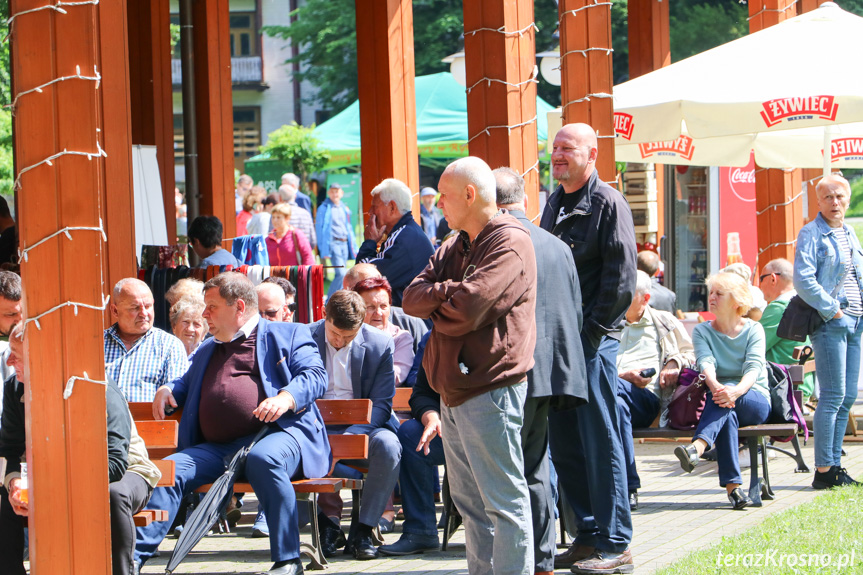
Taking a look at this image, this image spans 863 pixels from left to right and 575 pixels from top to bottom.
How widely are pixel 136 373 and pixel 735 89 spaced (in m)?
4.54

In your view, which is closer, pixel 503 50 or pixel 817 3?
pixel 503 50

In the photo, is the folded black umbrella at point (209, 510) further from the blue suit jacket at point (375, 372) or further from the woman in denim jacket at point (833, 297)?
the woman in denim jacket at point (833, 297)

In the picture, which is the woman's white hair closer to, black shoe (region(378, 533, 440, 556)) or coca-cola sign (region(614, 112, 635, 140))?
coca-cola sign (region(614, 112, 635, 140))

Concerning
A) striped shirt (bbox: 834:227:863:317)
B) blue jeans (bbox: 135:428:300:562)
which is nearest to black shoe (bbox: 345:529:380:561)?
blue jeans (bbox: 135:428:300:562)

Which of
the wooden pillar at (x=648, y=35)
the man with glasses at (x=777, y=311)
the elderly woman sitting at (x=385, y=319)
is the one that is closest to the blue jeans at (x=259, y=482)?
the elderly woman sitting at (x=385, y=319)

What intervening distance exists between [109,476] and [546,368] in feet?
5.94

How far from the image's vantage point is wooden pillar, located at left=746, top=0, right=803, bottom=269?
11039 millimetres

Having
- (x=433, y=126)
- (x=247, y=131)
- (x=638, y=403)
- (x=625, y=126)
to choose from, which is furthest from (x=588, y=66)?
(x=247, y=131)

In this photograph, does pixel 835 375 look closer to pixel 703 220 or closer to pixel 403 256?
pixel 403 256

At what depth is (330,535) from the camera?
248 inches

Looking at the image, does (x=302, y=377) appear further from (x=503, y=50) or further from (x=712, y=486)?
(x=712, y=486)

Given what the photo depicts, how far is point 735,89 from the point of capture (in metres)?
8.30

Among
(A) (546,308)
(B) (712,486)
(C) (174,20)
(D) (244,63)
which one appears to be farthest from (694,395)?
(D) (244,63)

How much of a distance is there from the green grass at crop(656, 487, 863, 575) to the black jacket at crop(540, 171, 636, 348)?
1094 mm
